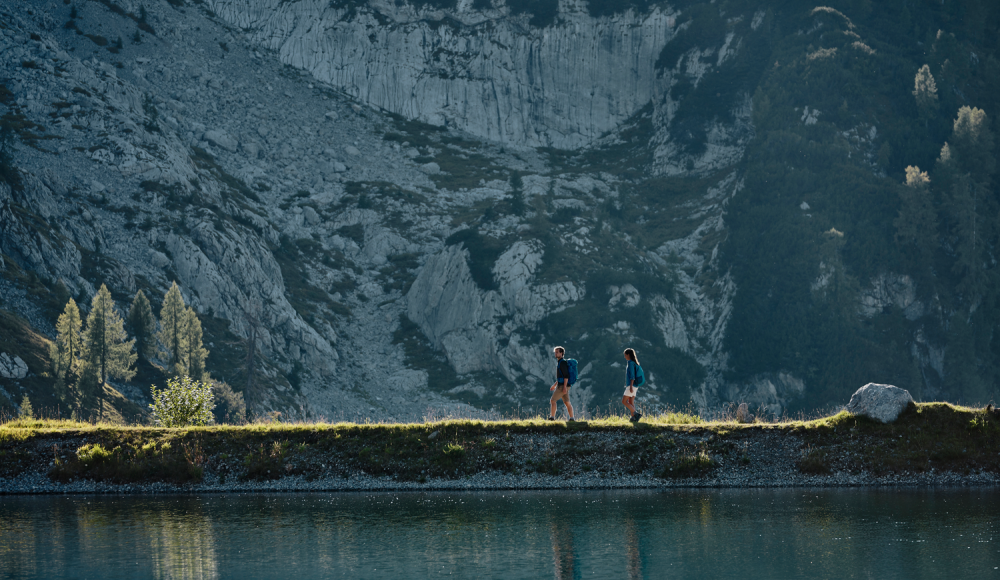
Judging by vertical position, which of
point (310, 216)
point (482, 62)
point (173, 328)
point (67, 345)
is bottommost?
point (67, 345)

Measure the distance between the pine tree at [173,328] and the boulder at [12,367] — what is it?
42.7 feet

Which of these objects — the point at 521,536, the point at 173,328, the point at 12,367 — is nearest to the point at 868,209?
the point at 173,328

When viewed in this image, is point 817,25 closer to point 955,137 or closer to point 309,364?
point 955,137

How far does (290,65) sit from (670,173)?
72.4 meters

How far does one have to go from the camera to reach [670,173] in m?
134

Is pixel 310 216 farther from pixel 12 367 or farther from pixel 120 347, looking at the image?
pixel 12 367

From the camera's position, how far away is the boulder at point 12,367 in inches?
2402

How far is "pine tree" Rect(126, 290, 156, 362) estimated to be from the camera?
75812 millimetres

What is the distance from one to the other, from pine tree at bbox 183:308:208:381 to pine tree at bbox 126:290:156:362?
3.68 meters

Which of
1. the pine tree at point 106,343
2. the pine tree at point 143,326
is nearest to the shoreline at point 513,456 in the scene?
the pine tree at point 106,343

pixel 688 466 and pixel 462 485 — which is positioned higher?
pixel 688 466

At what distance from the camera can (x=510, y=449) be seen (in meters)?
30.5

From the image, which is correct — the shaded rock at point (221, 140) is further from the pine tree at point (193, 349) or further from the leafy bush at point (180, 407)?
the leafy bush at point (180, 407)

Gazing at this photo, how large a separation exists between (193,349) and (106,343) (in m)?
9.90
